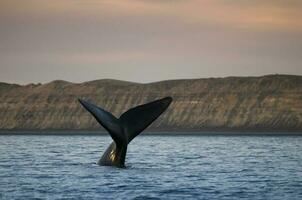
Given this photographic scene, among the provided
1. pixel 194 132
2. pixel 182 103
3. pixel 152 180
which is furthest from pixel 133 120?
pixel 182 103

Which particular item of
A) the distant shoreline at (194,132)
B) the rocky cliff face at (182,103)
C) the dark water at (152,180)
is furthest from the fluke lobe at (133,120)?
the rocky cliff face at (182,103)

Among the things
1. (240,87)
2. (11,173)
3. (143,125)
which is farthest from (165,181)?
(240,87)

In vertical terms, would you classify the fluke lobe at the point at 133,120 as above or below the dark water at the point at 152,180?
above

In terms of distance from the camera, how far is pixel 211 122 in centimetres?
15062

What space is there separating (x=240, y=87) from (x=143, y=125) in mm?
134774

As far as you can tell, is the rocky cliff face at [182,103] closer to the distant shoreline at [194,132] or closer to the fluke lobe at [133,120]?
the distant shoreline at [194,132]

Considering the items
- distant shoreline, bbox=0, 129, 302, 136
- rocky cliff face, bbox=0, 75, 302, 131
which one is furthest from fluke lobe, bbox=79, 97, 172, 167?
rocky cliff face, bbox=0, 75, 302, 131

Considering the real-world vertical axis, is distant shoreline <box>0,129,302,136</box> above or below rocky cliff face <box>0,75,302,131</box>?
below

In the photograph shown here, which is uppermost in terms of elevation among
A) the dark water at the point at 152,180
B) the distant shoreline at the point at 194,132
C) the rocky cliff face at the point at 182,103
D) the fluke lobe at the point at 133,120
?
the rocky cliff face at the point at 182,103

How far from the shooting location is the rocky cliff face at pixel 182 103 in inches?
5891

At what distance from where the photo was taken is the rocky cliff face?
491 feet

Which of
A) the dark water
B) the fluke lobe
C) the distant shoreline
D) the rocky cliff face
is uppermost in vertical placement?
the rocky cliff face

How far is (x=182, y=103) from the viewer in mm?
158125

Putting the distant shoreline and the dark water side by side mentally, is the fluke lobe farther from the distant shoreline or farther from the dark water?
the distant shoreline
